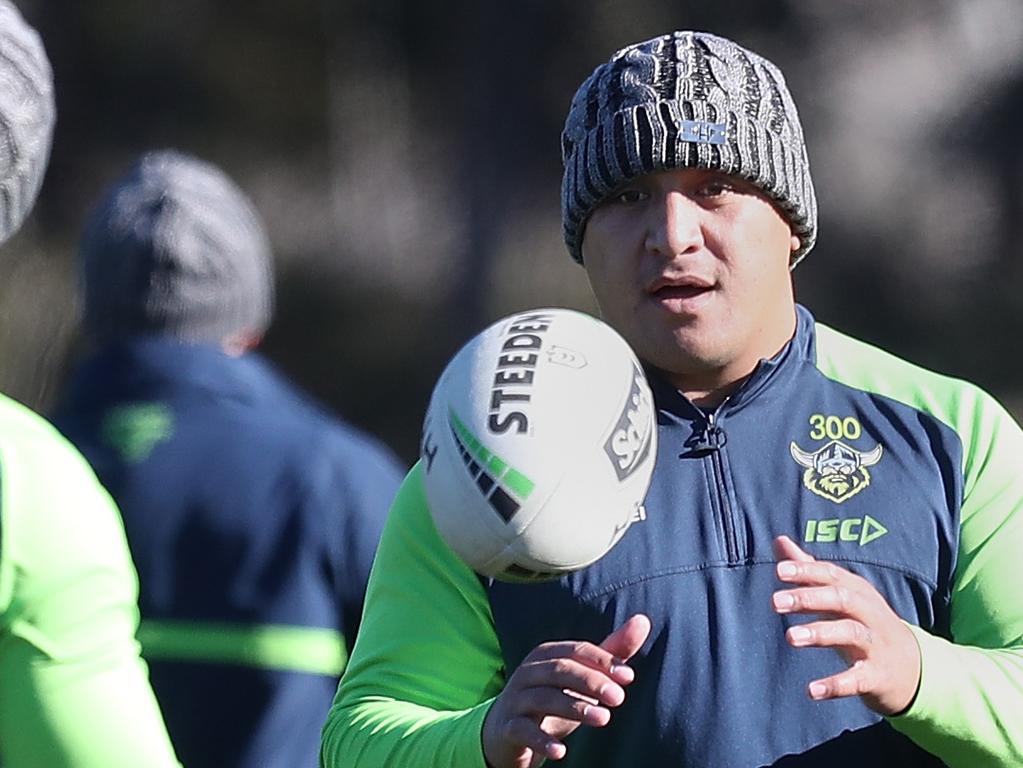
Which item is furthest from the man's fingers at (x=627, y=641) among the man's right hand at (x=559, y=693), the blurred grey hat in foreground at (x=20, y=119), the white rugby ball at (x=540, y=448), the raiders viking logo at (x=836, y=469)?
the blurred grey hat in foreground at (x=20, y=119)

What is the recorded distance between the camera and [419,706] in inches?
110

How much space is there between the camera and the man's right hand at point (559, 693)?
2.41 metres

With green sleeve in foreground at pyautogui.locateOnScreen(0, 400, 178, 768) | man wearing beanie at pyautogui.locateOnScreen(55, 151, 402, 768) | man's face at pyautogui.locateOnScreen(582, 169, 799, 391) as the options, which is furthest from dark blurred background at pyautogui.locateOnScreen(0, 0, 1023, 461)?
green sleeve in foreground at pyautogui.locateOnScreen(0, 400, 178, 768)

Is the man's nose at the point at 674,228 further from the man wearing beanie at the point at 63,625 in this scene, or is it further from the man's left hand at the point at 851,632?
the man wearing beanie at the point at 63,625

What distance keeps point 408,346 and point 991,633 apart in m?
10.6

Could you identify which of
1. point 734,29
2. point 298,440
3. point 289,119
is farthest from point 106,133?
point 298,440

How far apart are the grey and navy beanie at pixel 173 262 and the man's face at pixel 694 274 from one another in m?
1.81

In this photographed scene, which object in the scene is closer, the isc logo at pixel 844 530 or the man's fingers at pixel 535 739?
the man's fingers at pixel 535 739

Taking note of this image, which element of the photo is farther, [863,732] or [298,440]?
Result: [298,440]

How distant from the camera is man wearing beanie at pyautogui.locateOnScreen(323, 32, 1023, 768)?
2.72 m

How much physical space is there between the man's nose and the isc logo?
15.6 inches

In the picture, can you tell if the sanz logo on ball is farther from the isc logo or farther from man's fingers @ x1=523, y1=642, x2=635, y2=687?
the isc logo

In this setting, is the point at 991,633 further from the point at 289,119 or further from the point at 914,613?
the point at 289,119

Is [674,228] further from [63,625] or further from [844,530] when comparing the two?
[63,625]
